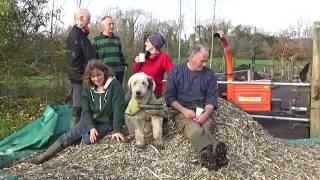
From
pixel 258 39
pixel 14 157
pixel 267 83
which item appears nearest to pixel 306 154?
pixel 267 83

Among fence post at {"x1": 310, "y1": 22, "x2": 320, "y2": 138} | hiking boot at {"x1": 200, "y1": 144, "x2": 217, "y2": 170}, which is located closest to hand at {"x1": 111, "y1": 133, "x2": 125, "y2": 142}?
hiking boot at {"x1": 200, "y1": 144, "x2": 217, "y2": 170}

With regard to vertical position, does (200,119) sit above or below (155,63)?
below

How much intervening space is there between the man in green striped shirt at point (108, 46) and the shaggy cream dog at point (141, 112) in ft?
4.45

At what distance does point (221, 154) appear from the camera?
16.3 feet

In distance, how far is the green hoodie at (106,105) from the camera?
5.62 meters

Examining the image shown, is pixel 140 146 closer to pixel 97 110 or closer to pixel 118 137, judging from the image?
pixel 118 137

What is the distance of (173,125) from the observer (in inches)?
229

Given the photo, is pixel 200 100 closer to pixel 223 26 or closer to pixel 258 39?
pixel 223 26

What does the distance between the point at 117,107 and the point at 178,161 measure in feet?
3.18

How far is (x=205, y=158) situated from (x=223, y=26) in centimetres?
1365

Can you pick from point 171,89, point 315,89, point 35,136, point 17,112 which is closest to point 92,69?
point 171,89

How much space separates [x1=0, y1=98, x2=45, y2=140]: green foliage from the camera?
28.3ft

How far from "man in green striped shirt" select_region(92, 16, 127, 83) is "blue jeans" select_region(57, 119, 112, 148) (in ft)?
3.57

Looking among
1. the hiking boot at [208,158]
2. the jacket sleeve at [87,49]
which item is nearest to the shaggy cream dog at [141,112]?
the hiking boot at [208,158]
